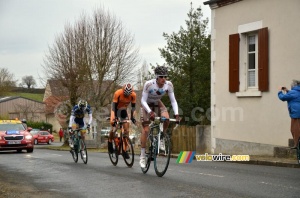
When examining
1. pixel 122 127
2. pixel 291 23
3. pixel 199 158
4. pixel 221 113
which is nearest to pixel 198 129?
pixel 221 113

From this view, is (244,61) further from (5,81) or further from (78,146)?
(5,81)

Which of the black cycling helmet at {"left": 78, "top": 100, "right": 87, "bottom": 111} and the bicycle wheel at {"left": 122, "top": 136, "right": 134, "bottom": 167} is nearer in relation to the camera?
the bicycle wheel at {"left": 122, "top": 136, "right": 134, "bottom": 167}

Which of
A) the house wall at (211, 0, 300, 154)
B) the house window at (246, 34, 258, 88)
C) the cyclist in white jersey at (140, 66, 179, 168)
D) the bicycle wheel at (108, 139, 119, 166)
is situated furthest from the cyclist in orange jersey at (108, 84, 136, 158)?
the house window at (246, 34, 258, 88)

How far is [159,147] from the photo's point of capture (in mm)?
10703

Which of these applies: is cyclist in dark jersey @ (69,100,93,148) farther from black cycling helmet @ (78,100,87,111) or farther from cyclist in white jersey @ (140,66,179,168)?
cyclist in white jersey @ (140,66,179,168)

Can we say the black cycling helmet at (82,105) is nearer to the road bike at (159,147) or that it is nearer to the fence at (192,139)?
the road bike at (159,147)

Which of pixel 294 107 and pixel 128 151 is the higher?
pixel 294 107

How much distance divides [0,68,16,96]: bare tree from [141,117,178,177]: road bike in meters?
83.0

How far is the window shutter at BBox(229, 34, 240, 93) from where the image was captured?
19.6m

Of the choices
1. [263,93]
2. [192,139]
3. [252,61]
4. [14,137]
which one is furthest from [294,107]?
[14,137]

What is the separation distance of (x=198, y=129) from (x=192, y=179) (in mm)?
12928

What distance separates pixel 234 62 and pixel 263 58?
62.5 inches

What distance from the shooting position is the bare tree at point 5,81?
9136 centimetres

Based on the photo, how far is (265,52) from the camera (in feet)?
59.7
